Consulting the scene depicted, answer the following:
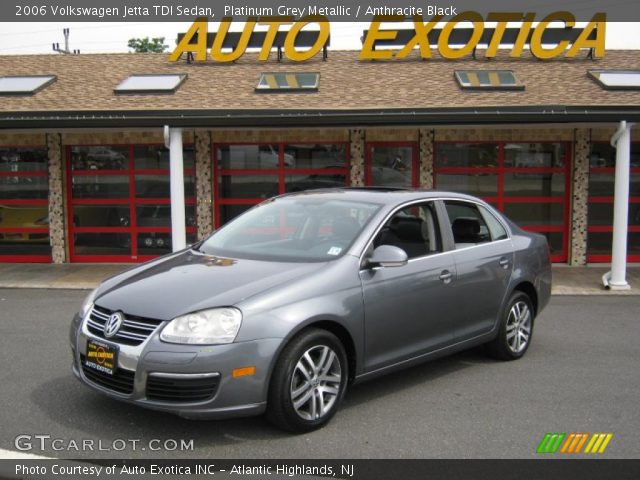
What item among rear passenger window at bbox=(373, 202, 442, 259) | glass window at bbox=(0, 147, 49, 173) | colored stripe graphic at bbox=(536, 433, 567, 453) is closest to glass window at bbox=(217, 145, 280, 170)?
glass window at bbox=(0, 147, 49, 173)

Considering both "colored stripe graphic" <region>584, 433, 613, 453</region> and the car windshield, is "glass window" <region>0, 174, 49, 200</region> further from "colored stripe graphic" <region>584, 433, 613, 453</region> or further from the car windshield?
"colored stripe graphic" <region>584, 433, 613, 453</region>

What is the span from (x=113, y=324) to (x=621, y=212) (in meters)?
8.71

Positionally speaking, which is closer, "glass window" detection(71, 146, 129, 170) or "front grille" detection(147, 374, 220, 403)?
"front grille" detection(147, 374, 220, 403)

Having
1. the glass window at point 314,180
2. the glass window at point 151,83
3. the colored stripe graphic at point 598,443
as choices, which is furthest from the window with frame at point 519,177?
the colored stripe graphic at point 598,443

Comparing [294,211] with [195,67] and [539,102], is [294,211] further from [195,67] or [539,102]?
[195,67]

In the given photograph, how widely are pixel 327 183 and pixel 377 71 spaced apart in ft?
9.81

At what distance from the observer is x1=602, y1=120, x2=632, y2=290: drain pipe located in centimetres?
1022

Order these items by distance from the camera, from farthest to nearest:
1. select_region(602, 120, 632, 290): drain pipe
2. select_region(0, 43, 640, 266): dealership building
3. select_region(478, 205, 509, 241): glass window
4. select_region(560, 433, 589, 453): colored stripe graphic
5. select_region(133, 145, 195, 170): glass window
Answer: select_region(133, 145, 195, 170): glass window, select_region(0, 43, 640, 266): dealership building, select_region(602, 120, 632, 290): drain pipe, select_region(478, 205, 509, 241): glass window, select_region(560, 433, 589, 453): colored stripe graphic

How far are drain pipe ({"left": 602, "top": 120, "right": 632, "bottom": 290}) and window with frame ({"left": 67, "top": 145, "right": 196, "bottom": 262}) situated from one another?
7685 mm

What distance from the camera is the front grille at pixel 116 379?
3.96 metres

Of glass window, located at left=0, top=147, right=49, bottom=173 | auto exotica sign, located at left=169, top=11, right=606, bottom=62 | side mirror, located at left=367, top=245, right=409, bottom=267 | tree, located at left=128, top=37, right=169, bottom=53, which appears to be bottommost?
side mirror, located at left=367, top=245, right=409, bottom=267

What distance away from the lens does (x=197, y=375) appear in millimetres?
3814

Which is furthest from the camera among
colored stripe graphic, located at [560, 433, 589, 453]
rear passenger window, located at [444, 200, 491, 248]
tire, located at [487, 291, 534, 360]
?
A: tire, located at [487, 291, 534, 360]

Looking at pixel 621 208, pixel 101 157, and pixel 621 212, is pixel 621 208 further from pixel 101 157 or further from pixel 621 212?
pixel 101 157
